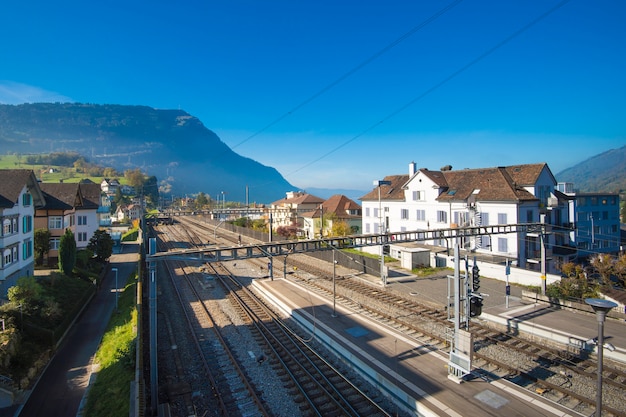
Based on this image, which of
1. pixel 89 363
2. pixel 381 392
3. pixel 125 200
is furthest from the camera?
pixel 125 200

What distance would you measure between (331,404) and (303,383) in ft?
5.84

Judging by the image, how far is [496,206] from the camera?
35219 millimetres

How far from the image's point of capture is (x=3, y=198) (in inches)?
1007

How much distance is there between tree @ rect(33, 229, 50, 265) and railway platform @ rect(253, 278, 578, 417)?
29.1 metres

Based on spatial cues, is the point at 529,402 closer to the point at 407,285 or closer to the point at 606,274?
the point at 407,285

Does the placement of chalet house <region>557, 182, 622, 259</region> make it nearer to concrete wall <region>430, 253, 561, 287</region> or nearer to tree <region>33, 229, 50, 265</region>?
concrete wall <region>430, 253, 561, 287</region>

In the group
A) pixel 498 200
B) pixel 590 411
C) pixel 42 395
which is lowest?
pixel 42 395

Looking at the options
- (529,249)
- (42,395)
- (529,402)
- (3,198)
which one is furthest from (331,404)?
(529,249)

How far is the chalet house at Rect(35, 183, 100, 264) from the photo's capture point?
37.1 metres

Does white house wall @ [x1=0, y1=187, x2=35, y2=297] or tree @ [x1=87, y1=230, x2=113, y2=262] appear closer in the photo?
white house wall @ [x1=0, y1=187, x2=35, y2=297]

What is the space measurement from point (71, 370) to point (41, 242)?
73.9ft

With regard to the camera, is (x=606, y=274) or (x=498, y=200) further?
(x=498, y=200)

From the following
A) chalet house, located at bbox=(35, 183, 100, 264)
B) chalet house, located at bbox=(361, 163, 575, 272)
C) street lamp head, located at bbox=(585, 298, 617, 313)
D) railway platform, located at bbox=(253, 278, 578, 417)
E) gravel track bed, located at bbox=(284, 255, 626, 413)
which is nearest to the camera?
street lamp head, located at bbox=(585, 298, 617, 313)

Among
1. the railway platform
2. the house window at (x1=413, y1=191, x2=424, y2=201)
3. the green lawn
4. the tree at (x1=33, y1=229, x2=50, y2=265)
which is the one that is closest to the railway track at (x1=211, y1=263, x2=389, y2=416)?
the railway platform
